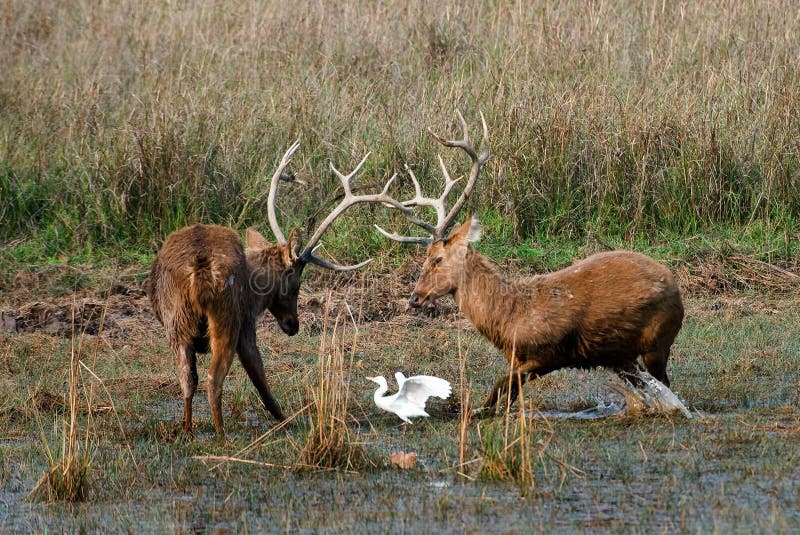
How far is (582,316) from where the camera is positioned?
7105 millimetres

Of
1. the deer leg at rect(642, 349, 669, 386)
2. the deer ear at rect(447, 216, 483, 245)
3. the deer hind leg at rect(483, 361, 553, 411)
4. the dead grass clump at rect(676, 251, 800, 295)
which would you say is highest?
the deer ear at rect(447, 216, 483, 245)

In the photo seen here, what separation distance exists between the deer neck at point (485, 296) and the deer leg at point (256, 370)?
1344 millimetres

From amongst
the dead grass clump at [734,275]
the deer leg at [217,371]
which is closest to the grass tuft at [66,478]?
the deer leg at [217,371]

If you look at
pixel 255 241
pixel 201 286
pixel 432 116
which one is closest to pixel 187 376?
pixel 201 286

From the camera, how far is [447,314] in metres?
9.85

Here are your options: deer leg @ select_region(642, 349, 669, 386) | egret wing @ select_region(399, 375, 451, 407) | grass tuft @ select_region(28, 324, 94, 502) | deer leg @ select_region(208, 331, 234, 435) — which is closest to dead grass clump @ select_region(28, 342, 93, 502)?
grass tuft @ select_region(28, 324, 94, 502)

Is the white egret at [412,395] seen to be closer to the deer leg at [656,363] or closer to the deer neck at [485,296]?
Answer: the deer neck at [485,296]

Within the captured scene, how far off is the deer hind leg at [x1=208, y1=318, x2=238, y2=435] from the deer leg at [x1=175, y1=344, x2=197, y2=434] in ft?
0.50

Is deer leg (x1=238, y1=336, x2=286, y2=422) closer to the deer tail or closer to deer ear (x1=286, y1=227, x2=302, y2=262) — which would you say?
the deer tail

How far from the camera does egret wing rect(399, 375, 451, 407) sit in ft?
22.6

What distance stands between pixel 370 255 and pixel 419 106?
2201 mm

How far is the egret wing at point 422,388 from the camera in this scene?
6.88 metres

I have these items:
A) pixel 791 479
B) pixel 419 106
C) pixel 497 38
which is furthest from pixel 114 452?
pixel 497 38

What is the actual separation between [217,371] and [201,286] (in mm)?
491
